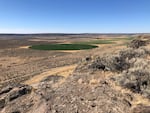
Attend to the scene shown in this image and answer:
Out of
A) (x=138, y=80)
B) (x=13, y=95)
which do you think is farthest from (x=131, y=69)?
(x=13, y=95)

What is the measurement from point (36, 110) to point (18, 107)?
104 cm

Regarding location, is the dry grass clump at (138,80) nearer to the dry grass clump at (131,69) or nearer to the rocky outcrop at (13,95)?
the dry grass clump at (131,69)

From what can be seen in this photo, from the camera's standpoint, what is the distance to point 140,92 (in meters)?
7.66

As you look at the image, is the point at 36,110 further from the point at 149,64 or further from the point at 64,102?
the point at 149,64

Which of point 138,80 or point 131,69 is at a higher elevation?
point 131,69

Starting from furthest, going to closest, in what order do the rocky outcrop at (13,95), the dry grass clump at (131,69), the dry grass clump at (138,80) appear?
the rocky outcrop at (13,95), the dry grass clump at (131,69), the dry grass clump at (138,80)

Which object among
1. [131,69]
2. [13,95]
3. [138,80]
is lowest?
[13,95]

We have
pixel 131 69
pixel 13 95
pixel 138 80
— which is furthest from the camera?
pixel 131 69

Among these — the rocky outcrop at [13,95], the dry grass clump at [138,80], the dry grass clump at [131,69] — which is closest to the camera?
the dry grass clump at [138,80]

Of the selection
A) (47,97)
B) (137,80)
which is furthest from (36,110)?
(137,80)

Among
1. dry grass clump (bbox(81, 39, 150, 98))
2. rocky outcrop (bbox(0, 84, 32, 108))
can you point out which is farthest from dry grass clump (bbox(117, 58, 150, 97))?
rocky outcrop (bbox(0, 84, 32, 108))

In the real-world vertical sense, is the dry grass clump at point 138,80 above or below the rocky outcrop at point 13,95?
above

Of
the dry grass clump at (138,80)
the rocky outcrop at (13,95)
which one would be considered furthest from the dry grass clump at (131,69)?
the rocky outcrop at (13,95)

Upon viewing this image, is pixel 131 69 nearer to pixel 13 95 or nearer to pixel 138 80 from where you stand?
pixel 138 80
